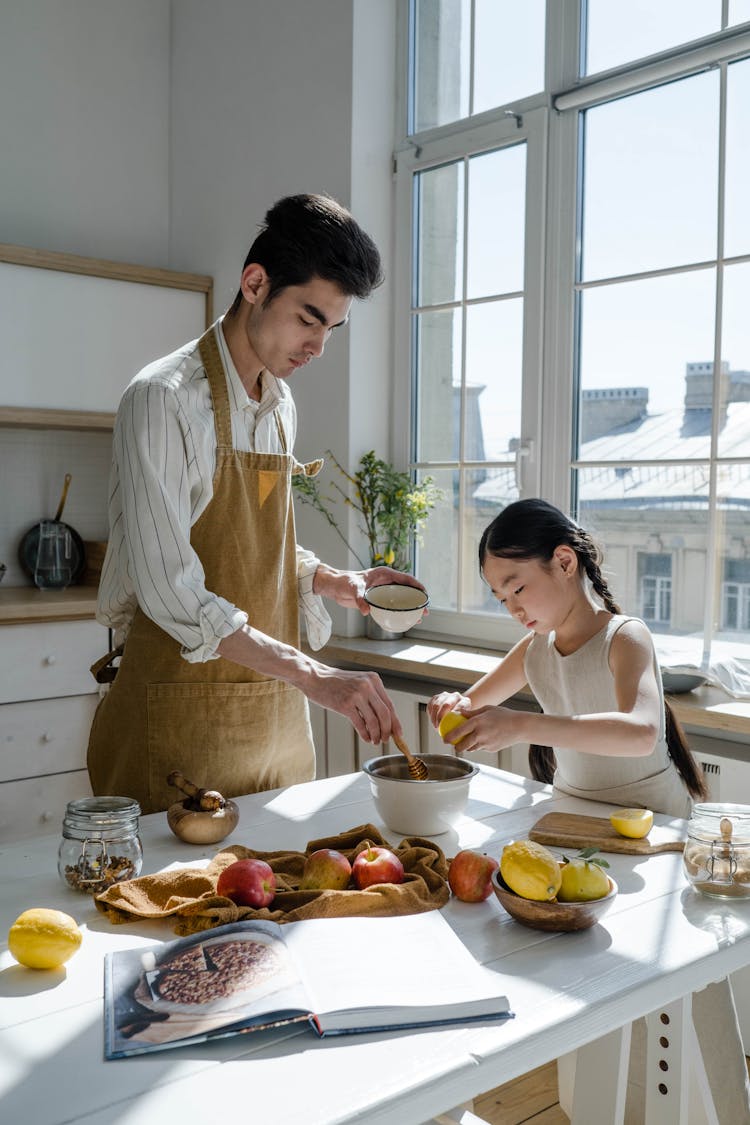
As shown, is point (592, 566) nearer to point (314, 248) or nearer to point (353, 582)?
point (353, 582)

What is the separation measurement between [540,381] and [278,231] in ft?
4.80

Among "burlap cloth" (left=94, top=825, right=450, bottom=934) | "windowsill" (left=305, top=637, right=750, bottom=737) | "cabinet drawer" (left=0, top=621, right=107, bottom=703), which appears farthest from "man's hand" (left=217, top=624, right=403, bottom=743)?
"cabinet drawer" (left=0, top=621, right=107, bottom=703)

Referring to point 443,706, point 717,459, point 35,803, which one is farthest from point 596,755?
point 35,803

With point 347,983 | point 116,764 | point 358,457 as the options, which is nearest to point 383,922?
point 347,983

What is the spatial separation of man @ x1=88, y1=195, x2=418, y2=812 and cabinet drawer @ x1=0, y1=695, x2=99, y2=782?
4.61 ft

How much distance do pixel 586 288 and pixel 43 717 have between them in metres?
2.13

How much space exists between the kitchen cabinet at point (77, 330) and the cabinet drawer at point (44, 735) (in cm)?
94

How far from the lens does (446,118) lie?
3336mm

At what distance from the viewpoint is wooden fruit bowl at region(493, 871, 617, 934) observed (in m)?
1.21

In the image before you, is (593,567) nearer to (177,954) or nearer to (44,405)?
(177,954)

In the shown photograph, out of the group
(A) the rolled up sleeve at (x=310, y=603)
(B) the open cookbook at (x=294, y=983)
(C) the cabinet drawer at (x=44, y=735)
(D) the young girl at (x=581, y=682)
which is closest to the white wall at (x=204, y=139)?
(C) the cabinet drawer at (x=44, y=735)

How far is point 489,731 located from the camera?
159cm

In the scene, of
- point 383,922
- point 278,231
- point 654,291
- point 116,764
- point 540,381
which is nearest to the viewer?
point 383,922

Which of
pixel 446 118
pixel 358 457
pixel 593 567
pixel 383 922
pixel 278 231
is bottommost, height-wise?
pixel 383 922
